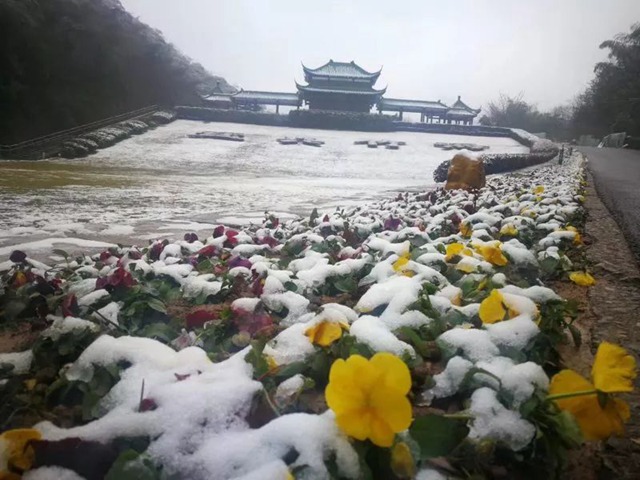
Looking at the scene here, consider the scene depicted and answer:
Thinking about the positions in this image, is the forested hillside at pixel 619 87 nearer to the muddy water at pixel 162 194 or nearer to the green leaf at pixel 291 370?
the muddy water at pixel 162 194

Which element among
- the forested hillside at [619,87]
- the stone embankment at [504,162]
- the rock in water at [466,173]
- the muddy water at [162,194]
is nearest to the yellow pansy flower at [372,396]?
Answer: the muddy water at [162,194]

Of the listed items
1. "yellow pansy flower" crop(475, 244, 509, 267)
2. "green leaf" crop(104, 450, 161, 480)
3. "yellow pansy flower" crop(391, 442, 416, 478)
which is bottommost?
"green leaf" crop(104, 450, 161, 480)

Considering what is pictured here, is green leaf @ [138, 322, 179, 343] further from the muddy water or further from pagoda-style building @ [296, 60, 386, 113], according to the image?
pagoda-style building @ [296, 60, 386, 113]

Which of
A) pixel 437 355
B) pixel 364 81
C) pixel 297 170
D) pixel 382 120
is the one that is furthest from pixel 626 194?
pixel 364 81

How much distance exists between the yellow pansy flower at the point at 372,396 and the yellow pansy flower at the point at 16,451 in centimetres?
40

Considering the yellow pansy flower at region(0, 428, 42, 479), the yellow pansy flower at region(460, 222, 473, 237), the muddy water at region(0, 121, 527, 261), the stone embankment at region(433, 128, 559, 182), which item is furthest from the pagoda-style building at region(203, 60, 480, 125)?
the yellow pansy flower at region(0, 428, 42, 479)

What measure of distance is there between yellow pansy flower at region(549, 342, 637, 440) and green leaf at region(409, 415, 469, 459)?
0.15 meters

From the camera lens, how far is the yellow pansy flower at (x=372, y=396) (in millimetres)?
496

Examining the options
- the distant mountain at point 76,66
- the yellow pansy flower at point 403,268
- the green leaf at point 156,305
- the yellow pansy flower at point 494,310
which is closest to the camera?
the yellow pansy flower at point 494,310

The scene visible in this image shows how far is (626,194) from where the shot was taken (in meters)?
4.94

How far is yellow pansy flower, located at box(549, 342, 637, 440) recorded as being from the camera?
0.56 meters

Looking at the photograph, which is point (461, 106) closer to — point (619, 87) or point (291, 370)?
point (619, 87)

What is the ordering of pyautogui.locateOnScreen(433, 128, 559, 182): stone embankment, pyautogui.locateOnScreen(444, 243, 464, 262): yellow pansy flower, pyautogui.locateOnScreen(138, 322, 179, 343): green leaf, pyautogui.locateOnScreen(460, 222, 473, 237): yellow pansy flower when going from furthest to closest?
pyautogui.locateOnScreen(433, 128, 559, 182): stone embankment
pyautogui.locateOnScreen(460, 222, 473, 237): yellow pansy flower
pyautogui.locateOnScreen(444, 243, 464, 262): yellow pansy flower
pyautogui.locateOnScreen(138, 322, 179, 343): green leaf

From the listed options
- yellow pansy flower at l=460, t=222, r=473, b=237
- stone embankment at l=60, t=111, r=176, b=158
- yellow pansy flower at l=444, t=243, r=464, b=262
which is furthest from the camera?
stone embankment at l=60, t=111, r=176, b=158
